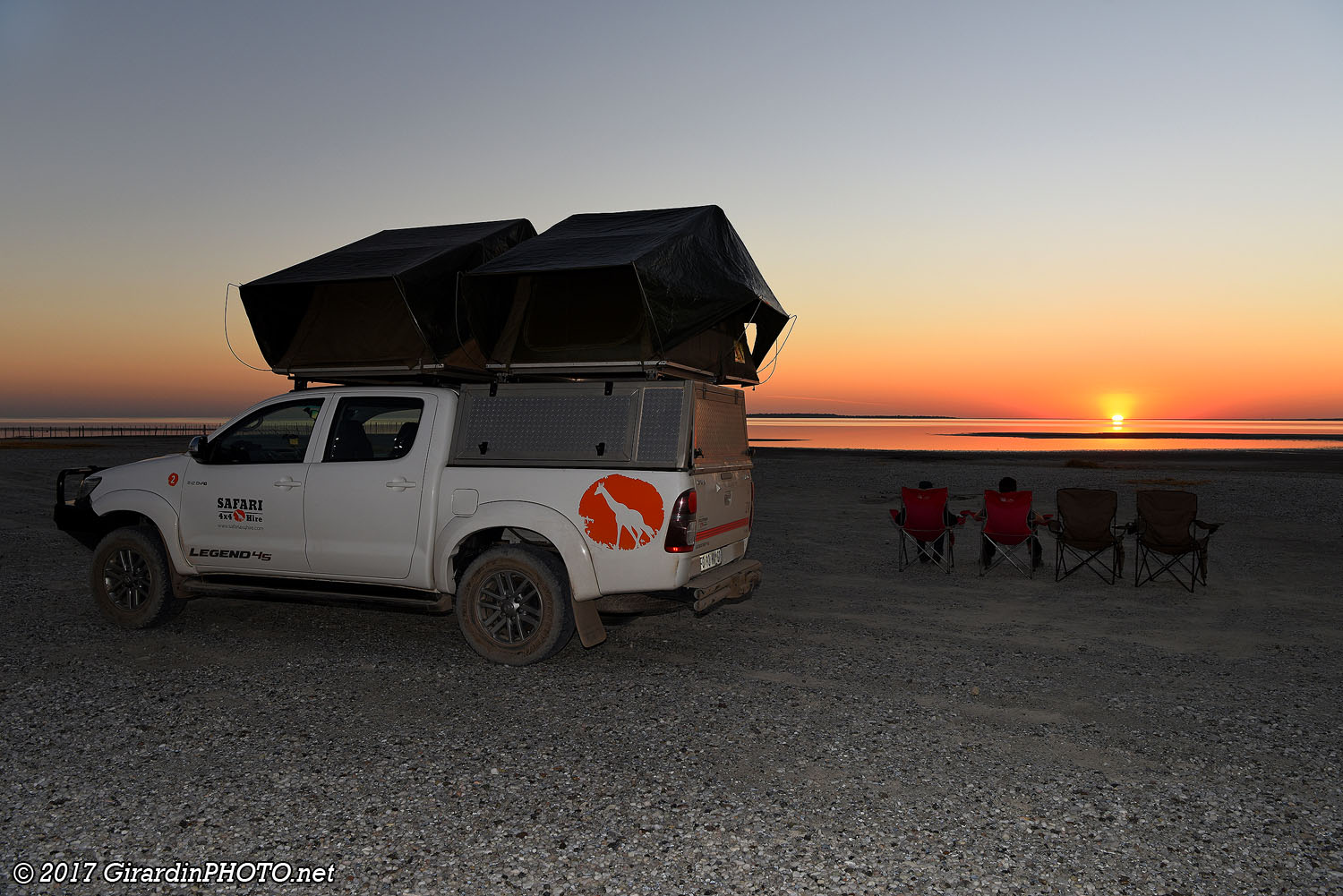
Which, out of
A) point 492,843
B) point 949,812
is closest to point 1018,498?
point 949,812

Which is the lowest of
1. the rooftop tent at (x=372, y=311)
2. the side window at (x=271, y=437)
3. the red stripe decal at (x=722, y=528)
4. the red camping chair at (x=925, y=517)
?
the red camping chair at (x=925, y=517)

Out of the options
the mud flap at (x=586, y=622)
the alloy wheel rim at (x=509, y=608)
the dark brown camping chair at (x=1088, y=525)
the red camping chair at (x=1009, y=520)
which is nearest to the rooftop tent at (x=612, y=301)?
the alloy wheel rim at (x=509, y=608)

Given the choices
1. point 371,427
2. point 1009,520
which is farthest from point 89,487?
point 1009,520

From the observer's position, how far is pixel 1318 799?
3.88m

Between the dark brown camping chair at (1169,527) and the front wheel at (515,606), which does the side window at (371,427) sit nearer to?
the front wheel at (515,606)

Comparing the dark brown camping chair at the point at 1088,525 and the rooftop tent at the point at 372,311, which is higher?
the rooftop tent at the point at 372,311

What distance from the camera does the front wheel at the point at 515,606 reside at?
5.91m

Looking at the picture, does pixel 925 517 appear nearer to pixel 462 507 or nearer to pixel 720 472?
pixel 720 472

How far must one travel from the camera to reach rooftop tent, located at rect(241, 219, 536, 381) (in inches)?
254

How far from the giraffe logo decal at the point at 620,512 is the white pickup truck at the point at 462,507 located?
1cm

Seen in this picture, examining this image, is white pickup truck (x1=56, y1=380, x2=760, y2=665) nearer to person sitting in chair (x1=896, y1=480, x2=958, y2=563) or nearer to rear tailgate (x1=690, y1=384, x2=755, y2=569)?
rear tailgate (x1=690, y1=384, x2=755, y2=569)

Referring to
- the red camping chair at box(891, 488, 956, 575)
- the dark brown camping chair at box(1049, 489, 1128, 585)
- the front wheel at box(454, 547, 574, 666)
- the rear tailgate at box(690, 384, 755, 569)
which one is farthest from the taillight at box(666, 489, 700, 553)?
the dark brown camping chair at box(1049, 489, 1128, 585)

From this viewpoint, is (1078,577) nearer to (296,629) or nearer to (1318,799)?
(1318,799)

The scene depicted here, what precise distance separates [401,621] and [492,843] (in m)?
A: 4.31
